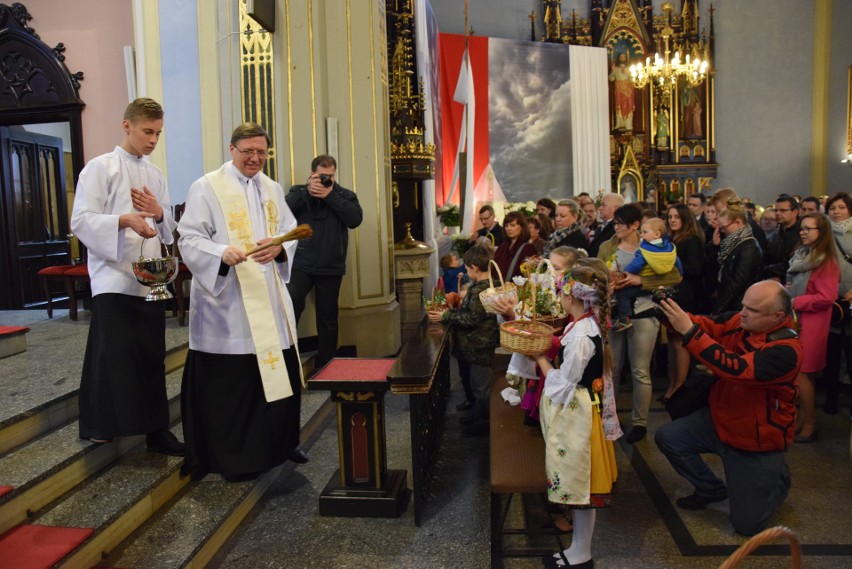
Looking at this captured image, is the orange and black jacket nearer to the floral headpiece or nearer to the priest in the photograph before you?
the floral headpiece

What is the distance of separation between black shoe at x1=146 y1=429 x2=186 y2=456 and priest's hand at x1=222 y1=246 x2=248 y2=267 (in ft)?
3.38

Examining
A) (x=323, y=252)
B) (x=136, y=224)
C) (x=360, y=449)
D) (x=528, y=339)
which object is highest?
(x=136, y=224)

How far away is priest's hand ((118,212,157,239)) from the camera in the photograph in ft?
10.7

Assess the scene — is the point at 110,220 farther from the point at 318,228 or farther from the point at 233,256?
the point at 318,228

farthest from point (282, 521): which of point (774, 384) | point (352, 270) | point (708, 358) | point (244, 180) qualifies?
point (352, 270)

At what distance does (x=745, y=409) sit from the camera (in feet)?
11.1

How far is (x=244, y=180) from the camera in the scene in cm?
364

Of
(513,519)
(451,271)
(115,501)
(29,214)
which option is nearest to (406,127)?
(451,271)

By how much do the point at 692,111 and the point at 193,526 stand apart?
1370 cm

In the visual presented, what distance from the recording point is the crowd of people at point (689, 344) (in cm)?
298

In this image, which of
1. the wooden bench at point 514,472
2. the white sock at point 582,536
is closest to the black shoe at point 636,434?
the wooden bench at point 514,472

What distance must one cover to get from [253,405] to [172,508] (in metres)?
0.62

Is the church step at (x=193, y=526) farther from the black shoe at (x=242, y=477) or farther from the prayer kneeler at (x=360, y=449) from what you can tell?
the prayer kneeler at (x=360, y=449)

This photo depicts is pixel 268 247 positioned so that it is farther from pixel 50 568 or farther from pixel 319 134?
pixel 319 134
